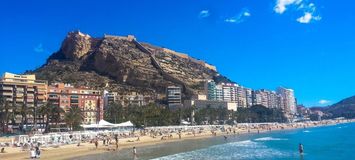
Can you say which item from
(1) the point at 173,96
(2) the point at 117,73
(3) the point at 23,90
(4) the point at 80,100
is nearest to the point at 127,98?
→ (1) the point at 173,96

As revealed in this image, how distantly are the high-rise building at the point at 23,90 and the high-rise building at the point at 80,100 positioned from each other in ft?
8.79

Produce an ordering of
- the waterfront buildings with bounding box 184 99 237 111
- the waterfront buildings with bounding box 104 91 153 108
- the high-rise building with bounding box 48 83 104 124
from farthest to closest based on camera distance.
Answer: the waterfront buildings with bounding box 184 99 237 111
the waterfront buildings with bounding box 104 91 153 108
the high-rise building with bounding box 48 83 104 124

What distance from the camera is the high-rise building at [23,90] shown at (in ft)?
372

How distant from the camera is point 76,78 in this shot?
17538 cm

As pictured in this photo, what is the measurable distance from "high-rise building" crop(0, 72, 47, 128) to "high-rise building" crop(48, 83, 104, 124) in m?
2.68

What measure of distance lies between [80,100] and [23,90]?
15746mm

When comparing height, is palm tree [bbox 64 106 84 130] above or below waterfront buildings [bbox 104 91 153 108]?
below

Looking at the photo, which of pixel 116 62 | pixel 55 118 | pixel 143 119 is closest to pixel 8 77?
pixel 55 118

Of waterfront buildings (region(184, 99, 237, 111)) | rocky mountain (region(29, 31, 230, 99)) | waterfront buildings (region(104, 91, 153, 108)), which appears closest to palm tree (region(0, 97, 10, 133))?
waterfront buildings (region(104, 91, 153, 108))

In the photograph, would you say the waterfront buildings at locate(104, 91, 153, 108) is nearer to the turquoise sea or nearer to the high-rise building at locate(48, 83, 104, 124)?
the high-rise building at locate(48, 83, 104, 124)

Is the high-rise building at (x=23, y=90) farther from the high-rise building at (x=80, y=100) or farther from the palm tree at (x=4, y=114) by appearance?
the palm tree at (x=4, y=114)

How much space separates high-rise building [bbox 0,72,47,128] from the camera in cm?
11325

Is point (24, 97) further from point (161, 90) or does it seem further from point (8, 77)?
point (161, 90)

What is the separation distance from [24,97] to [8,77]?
22.5 feet
